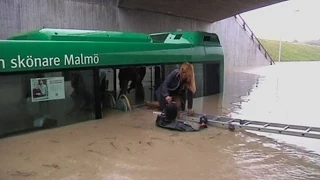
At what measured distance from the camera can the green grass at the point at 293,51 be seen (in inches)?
1721

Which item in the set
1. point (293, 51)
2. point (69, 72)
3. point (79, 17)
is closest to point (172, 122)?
point (69, 72)

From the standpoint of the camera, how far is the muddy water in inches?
160

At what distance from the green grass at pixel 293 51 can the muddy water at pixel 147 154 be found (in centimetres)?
3841

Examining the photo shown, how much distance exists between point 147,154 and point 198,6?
60.3 feet

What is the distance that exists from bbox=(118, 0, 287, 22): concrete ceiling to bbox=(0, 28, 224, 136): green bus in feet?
31.0

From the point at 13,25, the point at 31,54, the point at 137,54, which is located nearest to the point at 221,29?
the point at 13,25

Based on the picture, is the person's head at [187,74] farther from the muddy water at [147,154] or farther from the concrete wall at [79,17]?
the concrete wall at [79,17]

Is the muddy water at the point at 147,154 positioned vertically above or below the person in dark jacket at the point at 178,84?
below

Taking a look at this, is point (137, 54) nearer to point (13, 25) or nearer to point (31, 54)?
point (31, 54)

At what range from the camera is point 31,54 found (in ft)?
18.8

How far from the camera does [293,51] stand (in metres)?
47.9

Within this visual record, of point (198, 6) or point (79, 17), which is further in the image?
point (198, 6)

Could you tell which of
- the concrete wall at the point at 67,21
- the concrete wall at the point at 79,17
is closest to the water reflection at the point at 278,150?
the concrete wall at the point at 67,21

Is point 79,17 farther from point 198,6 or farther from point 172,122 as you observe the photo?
point 172,122
